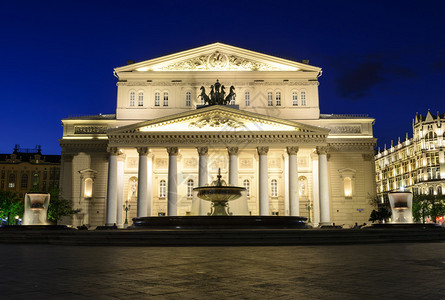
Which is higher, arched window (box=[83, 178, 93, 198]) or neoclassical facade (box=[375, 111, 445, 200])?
neoclassical facade (box=[375, 111, 445, 200])

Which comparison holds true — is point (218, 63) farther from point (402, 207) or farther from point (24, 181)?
point (24, 181)

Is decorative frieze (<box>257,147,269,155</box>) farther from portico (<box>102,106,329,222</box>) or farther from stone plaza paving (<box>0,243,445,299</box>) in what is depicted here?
stone plaza paving (<box>0,243,445,299</box>)

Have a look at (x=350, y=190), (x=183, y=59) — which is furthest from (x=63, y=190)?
(x=350, y=190)

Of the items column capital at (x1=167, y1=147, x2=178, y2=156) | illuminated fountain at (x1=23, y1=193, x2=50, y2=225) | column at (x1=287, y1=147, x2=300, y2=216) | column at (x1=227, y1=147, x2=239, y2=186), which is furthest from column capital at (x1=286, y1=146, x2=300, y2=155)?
illuminated fountain at (x1=23, y1=193, x2=50, y2=225)

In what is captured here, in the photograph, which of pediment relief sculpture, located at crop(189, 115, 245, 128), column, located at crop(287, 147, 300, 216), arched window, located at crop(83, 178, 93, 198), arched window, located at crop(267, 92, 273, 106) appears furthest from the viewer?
arched window, located at crop(267, 92, 273, 106)

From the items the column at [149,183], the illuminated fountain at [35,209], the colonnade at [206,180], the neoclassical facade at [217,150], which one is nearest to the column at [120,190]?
the neoclassical facade at [217,150]

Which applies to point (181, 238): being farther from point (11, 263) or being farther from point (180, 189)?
point (180, 189)

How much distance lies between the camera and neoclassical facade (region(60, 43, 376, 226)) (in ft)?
160

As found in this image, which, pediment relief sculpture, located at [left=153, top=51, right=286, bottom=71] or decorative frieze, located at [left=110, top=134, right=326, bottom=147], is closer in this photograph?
decorative frieze, located at [left=110, top=134, right=326, bottom=147]

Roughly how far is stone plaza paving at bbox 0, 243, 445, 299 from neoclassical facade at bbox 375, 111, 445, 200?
265 feet

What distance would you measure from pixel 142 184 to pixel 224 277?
35.9 metres

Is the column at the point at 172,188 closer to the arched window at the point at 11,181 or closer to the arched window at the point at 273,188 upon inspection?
the arched window at the point at 273,188

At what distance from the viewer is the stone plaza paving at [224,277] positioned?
6.92 meters

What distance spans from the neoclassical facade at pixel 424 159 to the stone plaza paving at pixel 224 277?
8076 centimetres
